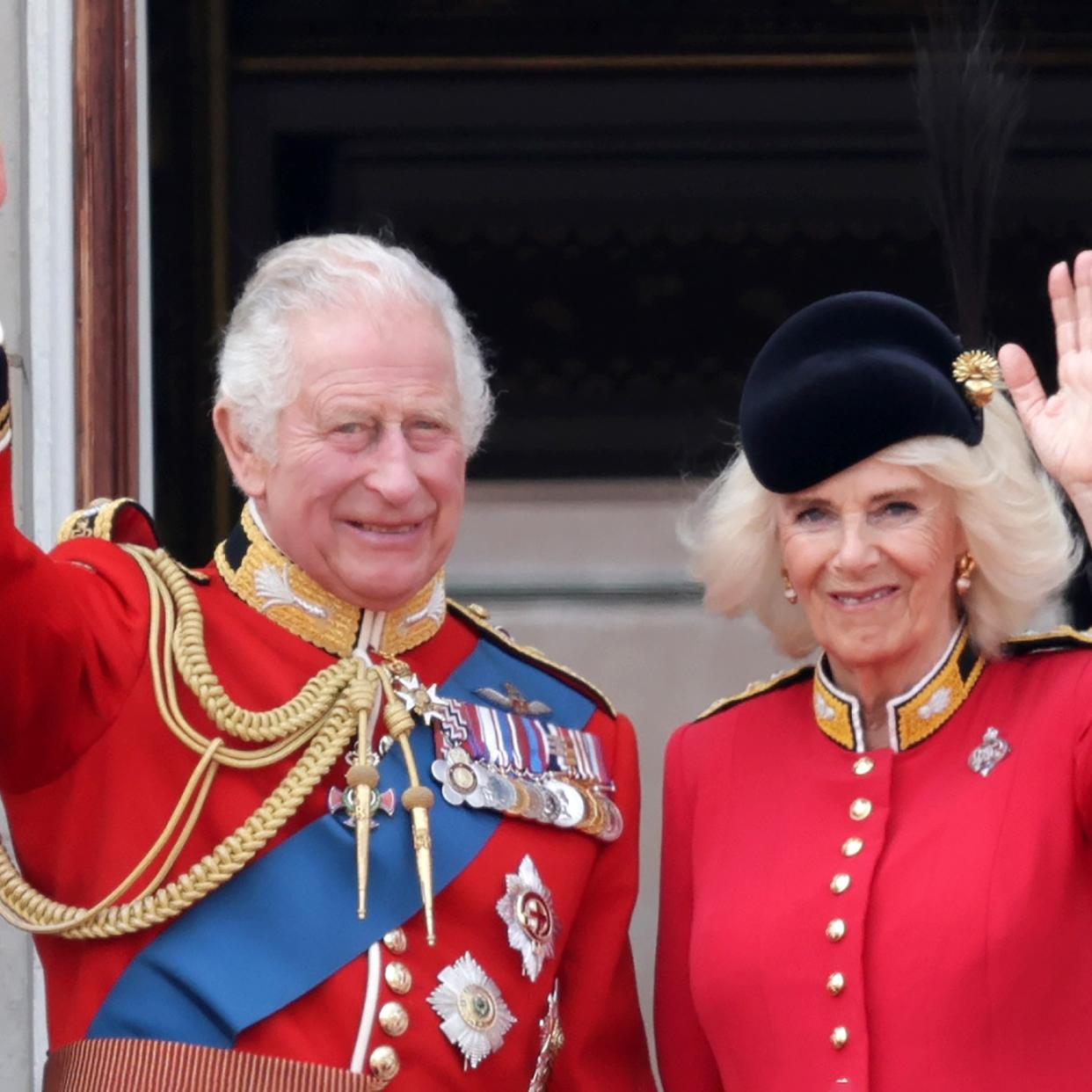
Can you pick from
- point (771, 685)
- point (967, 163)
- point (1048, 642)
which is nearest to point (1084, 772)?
point (1048, 642)

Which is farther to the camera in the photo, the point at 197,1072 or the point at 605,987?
the point at 605,987

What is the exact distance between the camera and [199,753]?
2.52 m

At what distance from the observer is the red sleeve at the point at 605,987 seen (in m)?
2.70

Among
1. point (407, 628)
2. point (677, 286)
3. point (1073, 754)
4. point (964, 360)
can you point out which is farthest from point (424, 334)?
point (677, 286)

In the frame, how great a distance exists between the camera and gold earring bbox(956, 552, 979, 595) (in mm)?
2652

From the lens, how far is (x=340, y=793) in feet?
8.36

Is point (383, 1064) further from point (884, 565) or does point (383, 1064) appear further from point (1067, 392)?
point (1067, 392)

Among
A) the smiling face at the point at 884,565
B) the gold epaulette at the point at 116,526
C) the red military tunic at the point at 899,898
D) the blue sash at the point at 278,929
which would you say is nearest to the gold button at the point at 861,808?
the red military tunic at the point at 899,898

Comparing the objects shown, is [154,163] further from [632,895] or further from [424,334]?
[632,895]

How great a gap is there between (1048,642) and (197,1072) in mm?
938

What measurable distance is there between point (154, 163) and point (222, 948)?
1.64 m

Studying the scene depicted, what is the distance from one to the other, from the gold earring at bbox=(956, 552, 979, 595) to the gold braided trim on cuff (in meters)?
0.78

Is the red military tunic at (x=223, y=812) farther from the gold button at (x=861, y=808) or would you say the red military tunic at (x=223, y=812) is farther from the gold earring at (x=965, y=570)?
the gold earring at (x=965, y=570)

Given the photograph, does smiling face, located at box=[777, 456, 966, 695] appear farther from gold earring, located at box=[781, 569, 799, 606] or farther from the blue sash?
A: the blue sash
